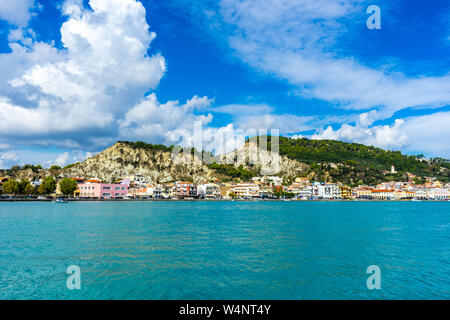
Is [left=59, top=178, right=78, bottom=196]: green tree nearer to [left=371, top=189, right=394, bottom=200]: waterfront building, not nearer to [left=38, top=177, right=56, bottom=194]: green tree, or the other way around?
[left=38, top=177, right=56, bottom=194]: green tree

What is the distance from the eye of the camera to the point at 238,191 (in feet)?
525

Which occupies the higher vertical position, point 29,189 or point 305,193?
point 29,189

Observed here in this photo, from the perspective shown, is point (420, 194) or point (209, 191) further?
point (420, 194)

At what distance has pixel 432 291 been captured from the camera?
45.5 feet

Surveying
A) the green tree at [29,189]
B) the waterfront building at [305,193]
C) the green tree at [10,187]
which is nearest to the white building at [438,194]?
the waterfront building at [305,193]

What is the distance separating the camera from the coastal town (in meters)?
128

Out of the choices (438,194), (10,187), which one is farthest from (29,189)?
(438,194)

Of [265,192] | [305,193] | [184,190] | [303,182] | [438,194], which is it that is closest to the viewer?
[184,190]

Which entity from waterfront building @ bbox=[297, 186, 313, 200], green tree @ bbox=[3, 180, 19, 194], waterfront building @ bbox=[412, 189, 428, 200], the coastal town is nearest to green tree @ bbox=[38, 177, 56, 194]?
the coastal town

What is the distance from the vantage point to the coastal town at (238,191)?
12812 centimetres

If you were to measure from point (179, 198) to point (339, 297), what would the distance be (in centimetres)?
13123

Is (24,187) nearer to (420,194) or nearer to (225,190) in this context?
(225,190)
